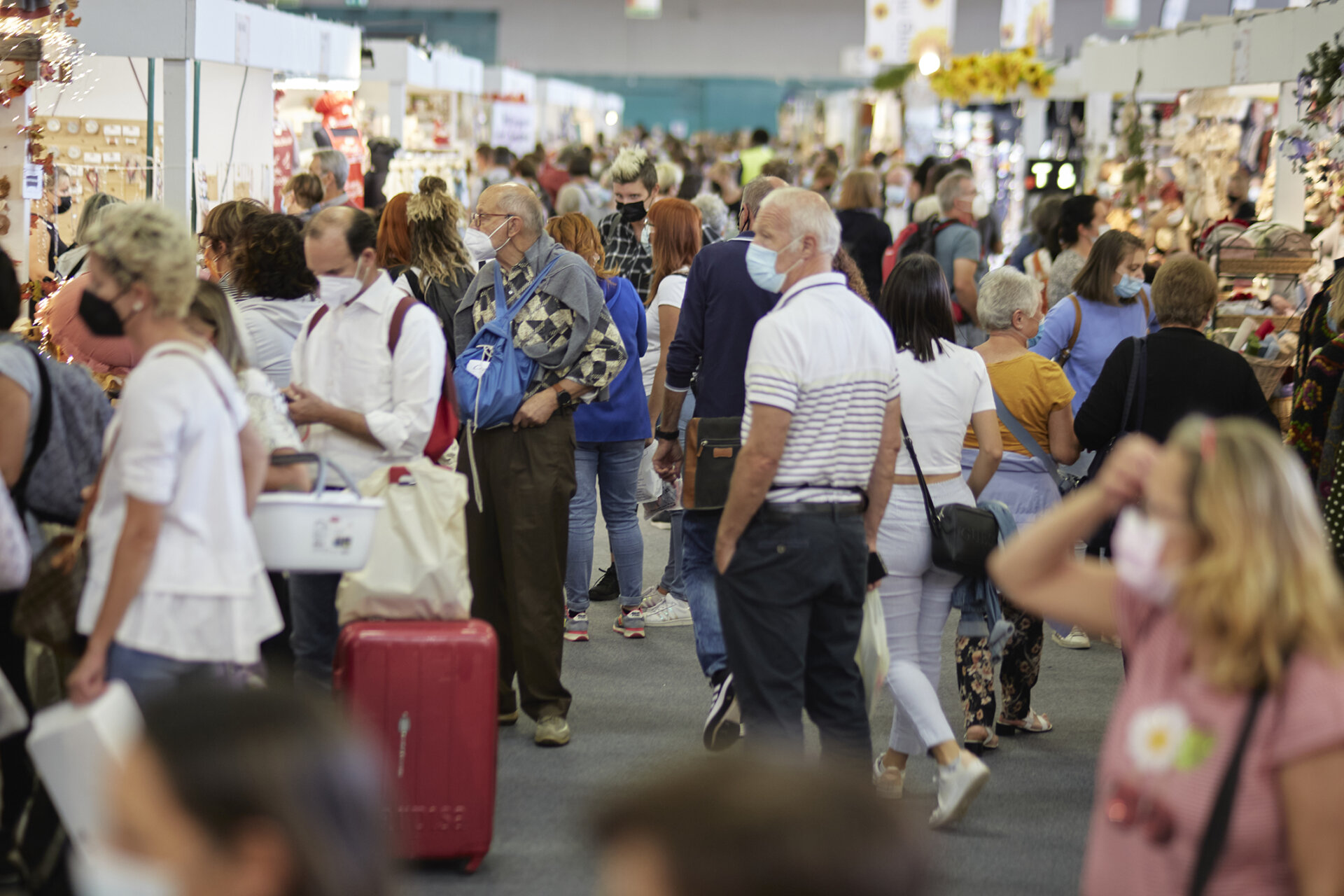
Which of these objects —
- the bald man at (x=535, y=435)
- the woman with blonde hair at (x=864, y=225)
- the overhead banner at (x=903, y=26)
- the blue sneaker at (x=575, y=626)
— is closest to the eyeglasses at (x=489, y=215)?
the bald man at (x=535, y=435)

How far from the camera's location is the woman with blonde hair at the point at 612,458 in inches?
198

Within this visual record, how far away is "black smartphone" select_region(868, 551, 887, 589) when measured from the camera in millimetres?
3449

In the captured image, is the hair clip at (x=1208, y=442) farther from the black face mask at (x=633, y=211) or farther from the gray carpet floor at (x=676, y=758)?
the black face mask at (x=633, y=211)

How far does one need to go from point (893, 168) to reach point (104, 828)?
12.0 meters

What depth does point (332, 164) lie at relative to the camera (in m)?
7.41

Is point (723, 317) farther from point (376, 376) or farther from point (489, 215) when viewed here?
point (376, 376)

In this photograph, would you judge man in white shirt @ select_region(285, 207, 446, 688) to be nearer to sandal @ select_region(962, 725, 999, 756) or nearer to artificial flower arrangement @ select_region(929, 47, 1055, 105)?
sandal @ select_region(962, 725, 999, 756)

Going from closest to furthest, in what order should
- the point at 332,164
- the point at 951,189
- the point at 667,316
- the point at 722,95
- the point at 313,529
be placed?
the point at 313,529 < the point at 667,316 < the point at 951,189 < the point at 332,164 < the point at 722,95

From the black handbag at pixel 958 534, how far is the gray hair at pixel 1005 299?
2.37 ft

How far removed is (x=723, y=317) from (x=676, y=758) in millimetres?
1758

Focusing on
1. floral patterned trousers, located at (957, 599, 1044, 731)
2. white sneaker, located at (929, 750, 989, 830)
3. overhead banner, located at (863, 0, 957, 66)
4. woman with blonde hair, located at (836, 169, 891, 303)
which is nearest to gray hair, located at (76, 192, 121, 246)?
floral patterned trousers, located at (957, 599, 1044, 731)

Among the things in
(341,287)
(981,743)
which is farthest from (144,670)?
(981,743)

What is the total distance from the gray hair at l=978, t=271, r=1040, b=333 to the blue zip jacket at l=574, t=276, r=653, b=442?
1.30 meters

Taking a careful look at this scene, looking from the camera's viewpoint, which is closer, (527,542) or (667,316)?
(527,542)
